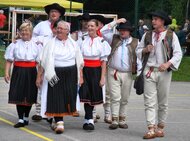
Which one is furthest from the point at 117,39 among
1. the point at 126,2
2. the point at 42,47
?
the point at 126,2

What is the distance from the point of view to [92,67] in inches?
403

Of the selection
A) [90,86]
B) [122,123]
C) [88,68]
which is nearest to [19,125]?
[90,86]

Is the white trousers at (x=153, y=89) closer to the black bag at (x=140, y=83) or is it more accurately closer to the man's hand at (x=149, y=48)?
the black bag at (x=140, y=83)

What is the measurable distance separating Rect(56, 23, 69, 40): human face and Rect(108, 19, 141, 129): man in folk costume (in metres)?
0.99

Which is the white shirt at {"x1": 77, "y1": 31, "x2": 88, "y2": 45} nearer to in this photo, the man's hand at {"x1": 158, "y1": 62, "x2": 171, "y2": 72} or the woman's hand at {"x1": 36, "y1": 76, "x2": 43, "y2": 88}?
the woman's hand at {"x1": 36, "y1": 76, "x2": 43, "y2": 88}

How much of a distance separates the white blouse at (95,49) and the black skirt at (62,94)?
0.43 meters

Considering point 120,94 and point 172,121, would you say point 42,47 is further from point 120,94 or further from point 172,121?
point 172,121

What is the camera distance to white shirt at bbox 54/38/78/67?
9742 millimetres

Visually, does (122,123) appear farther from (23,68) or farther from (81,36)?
(23,68)

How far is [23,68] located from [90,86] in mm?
1153

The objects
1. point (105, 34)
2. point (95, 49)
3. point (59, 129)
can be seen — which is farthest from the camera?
point (105, 34)

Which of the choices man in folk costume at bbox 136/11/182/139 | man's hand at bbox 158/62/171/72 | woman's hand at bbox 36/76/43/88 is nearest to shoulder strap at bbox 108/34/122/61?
man in folk costume at bbox 136/11/182/139

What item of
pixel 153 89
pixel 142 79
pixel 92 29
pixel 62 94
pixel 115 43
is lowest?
pixel 62 94

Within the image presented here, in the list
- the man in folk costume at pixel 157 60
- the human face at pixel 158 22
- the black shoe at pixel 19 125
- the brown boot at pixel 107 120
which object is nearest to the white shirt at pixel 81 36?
the man in folk costume at pixel 157 60
